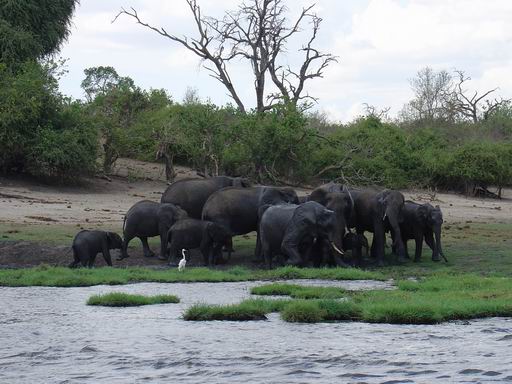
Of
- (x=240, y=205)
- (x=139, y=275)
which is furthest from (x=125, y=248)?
(x=139, y=275)

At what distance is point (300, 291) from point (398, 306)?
275cm

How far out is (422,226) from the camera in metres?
23.4

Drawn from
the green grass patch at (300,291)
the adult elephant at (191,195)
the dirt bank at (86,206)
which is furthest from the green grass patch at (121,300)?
the adult elephant at (191,195)

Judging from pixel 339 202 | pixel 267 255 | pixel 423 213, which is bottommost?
pixel 267 255

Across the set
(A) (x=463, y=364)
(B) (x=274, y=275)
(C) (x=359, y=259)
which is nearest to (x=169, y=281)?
(B) (x=274, y=275)

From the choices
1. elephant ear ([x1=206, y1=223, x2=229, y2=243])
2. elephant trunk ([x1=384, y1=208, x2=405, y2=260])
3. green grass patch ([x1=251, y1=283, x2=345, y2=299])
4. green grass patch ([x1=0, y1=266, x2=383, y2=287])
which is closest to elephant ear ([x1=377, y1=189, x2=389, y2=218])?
elephant trunk ([x1=384, y1=208, x2=405, y2=260])

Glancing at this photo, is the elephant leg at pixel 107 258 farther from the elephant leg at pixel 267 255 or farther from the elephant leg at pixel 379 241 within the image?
the elephant leg at pixel 379 241

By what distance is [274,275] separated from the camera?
20219 mm

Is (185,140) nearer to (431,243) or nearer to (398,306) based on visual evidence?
(431,243)

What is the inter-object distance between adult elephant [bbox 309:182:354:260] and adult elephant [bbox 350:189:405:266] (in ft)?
1.20

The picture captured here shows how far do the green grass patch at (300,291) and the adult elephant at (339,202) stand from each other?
18.4 ft

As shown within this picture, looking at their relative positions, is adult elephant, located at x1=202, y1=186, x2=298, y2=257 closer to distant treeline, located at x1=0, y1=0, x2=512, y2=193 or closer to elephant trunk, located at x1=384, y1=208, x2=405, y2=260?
elephant trunk, located at x1=384, y1=208, x2=405, y2=260

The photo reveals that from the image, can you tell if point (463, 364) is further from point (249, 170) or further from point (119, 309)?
point (249, 170)

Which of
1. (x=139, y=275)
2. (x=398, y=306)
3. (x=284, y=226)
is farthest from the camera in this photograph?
(x=284, y=226)
